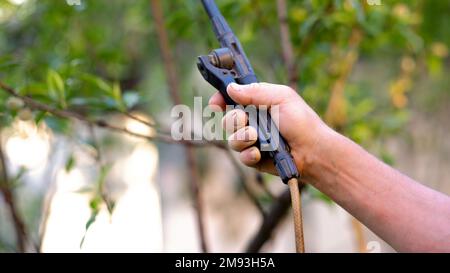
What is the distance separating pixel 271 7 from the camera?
4.50ft

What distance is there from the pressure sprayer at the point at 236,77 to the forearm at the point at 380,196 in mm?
79

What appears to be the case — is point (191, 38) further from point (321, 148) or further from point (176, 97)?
point (321, 148)

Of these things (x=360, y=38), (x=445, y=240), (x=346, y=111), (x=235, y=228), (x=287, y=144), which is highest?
(x=360, y=38)

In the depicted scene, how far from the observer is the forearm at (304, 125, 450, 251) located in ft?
2.42

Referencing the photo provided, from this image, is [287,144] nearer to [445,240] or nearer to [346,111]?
[445,240]

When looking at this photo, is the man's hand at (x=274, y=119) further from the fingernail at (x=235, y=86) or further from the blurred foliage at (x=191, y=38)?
the blurred foliage at (x=191, y=38)

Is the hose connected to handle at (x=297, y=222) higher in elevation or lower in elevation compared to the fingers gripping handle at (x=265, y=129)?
lower

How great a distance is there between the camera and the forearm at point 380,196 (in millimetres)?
738

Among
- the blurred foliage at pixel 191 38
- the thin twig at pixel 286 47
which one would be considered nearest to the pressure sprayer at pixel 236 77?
the blurred foliage at pixel 191 38

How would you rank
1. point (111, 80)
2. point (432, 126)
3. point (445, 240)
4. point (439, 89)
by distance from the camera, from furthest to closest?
point (432, 126)
point (439, 89)
point (111, 80)
point (445, 240)

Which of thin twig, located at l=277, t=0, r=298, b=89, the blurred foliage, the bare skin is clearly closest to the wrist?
the bare skin

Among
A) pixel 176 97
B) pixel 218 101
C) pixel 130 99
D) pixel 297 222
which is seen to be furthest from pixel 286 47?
pixel 297 222

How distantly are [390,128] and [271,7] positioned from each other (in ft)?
1.57
